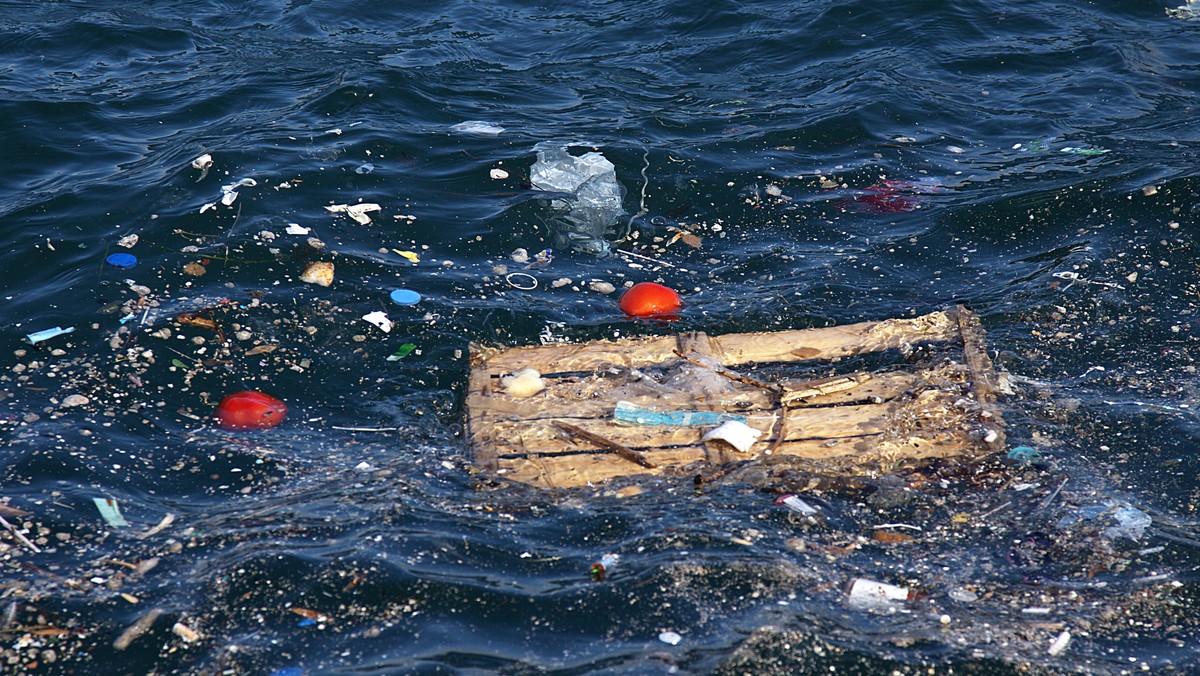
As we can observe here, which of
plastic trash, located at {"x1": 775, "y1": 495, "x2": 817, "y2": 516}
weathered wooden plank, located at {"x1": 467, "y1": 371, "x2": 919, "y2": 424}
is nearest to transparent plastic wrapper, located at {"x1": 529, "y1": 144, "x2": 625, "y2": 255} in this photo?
weathered wooden plank, located at {"x1": 467, "y1": 371, "x2": 919, "y2": 424}

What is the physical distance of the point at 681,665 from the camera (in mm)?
2822

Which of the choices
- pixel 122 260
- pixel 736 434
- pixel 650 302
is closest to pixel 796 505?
pixel 736 434

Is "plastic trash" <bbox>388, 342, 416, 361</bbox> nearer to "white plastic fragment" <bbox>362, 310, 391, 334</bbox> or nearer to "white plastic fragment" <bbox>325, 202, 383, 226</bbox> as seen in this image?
"white plastic fragment" <bbox>362, 310, 391, 334</bbox>

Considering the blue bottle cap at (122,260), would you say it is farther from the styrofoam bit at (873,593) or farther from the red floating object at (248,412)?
the styrofoam bit at (873,593)

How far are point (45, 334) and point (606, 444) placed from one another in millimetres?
2624

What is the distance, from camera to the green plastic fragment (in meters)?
3.54

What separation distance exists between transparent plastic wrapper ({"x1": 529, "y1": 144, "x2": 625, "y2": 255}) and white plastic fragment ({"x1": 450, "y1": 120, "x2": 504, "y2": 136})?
0.49m

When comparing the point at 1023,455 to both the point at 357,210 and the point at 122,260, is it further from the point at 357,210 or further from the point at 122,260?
the point at 122,260

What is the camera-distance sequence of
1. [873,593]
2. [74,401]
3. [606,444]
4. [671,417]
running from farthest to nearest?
[74,401] < [671,417] < [606,444] < [873,593]

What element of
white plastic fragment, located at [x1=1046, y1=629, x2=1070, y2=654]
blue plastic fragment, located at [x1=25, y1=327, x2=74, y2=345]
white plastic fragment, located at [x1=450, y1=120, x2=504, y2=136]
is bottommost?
blue plastic fragment, located at [x1=25, y1=327, x2=74, y2=345]

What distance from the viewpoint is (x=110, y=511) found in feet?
11.7

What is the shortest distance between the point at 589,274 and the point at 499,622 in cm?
246

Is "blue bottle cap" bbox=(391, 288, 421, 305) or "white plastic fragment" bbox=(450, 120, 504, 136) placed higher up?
"white plastic fragment" bbox=(450, 120, 504, 136)

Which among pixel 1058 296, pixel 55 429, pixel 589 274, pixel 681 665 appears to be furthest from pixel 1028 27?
pixel 55 429
